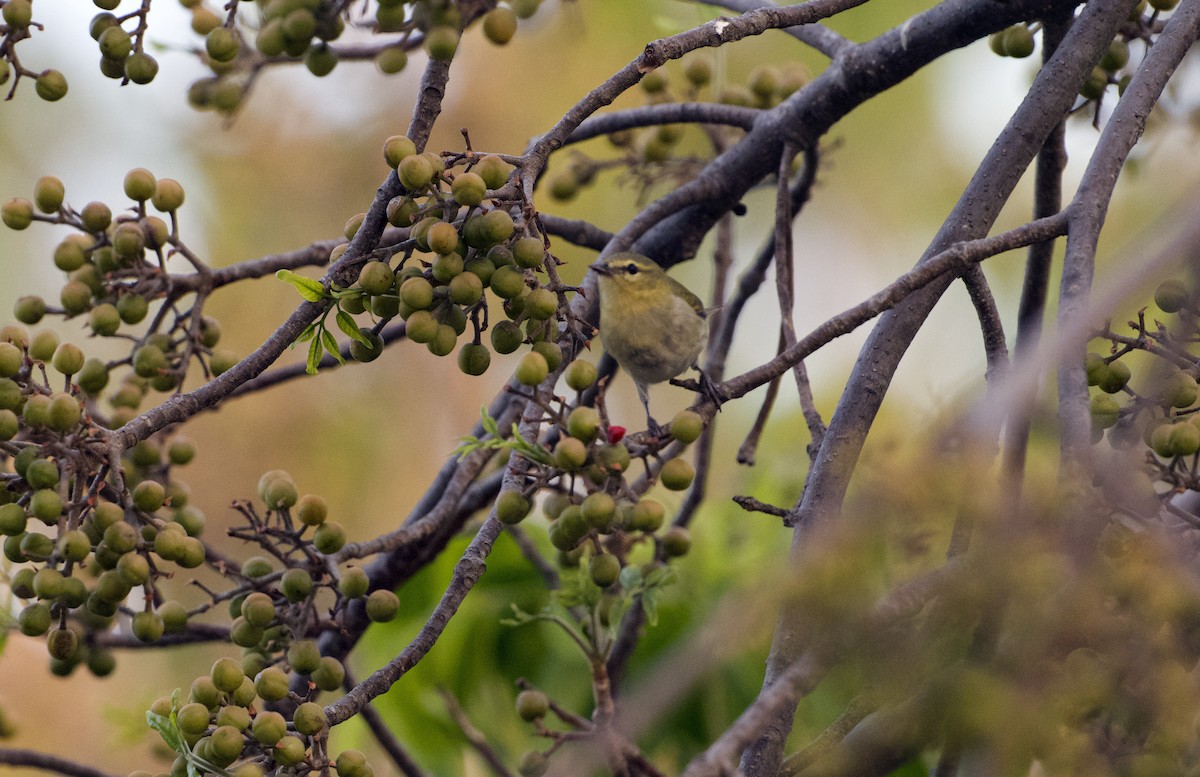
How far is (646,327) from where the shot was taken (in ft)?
6.48

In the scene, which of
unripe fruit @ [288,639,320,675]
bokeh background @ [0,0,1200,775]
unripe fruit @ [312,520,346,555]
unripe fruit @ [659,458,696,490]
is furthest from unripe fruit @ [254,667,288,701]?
bokeh background @ [0,0,1200,775]

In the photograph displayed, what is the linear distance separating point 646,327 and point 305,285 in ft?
3.12

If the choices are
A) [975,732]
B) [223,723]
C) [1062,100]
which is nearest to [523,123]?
[1062,100]

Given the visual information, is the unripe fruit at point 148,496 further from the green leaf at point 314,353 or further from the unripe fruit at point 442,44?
the unripe fruit at point 442,44

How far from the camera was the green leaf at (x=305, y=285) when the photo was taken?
3.53ft

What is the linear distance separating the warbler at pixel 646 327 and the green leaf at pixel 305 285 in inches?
30.2

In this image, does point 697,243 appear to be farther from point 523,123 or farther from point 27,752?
point 523,123

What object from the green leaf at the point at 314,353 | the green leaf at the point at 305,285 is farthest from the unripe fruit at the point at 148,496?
the green leaf at the point at 305,285

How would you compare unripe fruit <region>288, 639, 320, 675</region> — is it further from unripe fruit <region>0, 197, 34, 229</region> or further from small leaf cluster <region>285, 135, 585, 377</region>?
unripe fruit <region>0, 197, 34, 229</region>

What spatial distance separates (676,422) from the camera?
1141 millimetres

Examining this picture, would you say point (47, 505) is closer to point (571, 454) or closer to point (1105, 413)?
point (571, 454)

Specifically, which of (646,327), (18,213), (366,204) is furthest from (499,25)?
(366,204)

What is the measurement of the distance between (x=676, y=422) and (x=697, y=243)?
0.73 meters

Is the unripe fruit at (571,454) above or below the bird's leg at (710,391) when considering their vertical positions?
below
